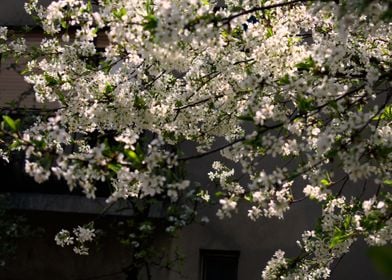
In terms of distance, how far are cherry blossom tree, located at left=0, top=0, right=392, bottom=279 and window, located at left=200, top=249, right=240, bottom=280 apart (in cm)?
187

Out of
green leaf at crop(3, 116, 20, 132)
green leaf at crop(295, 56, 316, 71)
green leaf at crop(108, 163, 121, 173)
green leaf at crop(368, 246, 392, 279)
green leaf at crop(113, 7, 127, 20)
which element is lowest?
green leaf at crop(368, 246, 392, 279)

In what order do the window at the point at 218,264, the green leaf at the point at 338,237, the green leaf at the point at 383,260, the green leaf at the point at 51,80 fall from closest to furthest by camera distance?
1. the green leaf at the point at 383,260
2. the green leaf at the point at 338,237
3. the green leaf at the point at 51,80
4. the window at the point at 218,264

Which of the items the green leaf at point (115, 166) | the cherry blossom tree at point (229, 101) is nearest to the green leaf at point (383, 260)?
the cherry blossom tree at point (229, 101)

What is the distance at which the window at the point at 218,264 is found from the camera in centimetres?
827

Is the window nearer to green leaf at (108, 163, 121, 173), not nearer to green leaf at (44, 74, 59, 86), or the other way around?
green leaf at (44, 74, 59, 86)

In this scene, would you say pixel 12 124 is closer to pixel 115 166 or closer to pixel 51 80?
pixel 115 166

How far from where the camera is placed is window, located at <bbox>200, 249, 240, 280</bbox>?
8.27 meters

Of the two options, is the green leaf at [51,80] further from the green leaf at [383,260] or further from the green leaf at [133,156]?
the green leaf at [383,260]

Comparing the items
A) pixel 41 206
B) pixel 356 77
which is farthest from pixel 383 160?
pixel 41 206

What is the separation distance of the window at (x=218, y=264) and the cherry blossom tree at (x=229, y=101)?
6.13ft

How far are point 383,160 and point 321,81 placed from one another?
2.49ft

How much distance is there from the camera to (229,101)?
5688mm

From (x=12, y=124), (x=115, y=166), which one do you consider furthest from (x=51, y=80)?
(x=115, y=166)

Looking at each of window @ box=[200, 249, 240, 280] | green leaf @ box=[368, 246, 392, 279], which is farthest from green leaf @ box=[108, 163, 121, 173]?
window @ box=[200, 249, 240, 280]
